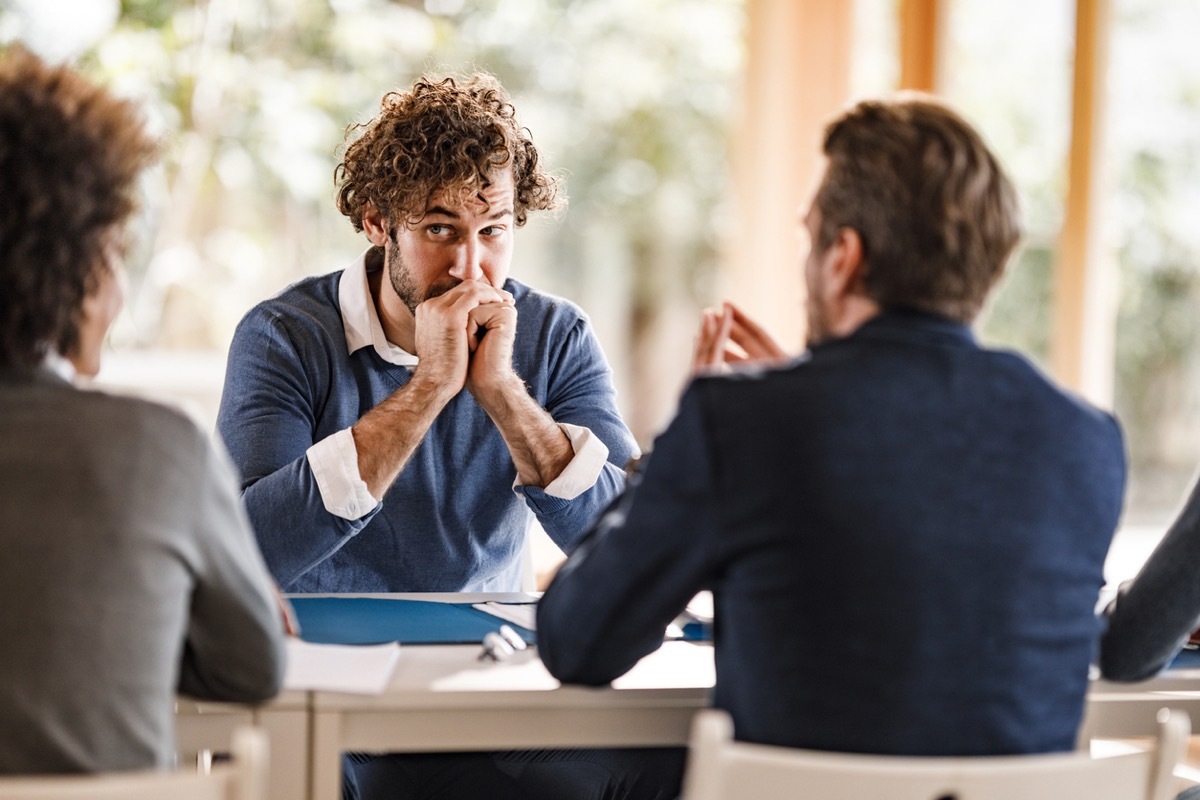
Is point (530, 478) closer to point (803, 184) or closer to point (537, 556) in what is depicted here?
point (537, 556)

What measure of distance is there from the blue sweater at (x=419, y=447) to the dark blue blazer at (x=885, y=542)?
0.75 metres

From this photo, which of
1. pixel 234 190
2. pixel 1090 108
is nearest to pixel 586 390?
pixel 1090 108

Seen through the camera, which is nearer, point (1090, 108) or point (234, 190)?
point (1090, 108)

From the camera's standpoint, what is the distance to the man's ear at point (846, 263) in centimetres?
119

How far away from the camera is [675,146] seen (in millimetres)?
5199

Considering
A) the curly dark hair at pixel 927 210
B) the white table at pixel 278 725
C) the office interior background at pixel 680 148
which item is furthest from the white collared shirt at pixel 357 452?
the office interior background at pixel 680 148

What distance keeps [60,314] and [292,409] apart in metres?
0.77

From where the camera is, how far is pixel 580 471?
1828 millimetres

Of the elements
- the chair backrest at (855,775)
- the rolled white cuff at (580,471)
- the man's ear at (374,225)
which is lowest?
the chair backrest at (855,775)

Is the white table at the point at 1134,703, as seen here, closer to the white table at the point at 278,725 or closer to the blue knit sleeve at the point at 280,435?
the white table at the point at 278,725

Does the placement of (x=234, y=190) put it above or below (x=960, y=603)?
above

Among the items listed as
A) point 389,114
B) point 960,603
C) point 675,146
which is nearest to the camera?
point 960,603

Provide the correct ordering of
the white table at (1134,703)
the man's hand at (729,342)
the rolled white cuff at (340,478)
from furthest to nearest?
the rolled white cuff at (340,478), the man's hand at (729,342), the white table at (1134,703)

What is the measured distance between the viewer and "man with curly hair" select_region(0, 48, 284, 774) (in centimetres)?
99
